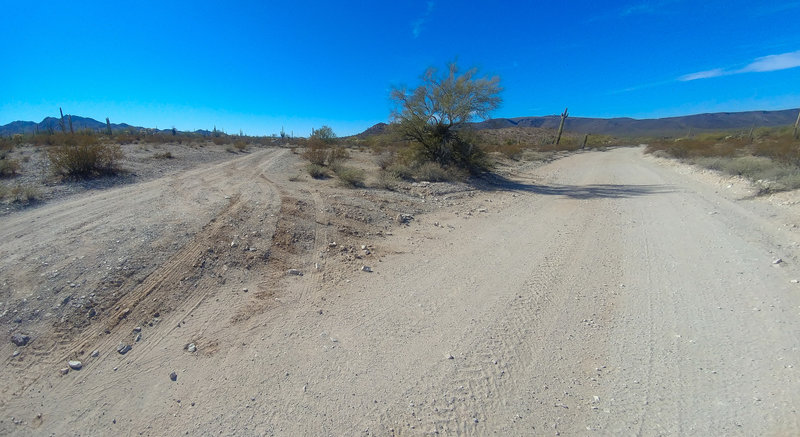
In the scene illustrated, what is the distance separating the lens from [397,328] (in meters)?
3.71

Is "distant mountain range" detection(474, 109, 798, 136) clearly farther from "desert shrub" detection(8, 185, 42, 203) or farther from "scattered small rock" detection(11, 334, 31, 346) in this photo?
"scattered small rock" detection(11, 334, 31, 346)

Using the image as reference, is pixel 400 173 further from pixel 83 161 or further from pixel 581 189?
pixel 83 161

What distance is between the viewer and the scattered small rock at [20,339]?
10.9 ft

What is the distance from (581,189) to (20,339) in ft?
46.8

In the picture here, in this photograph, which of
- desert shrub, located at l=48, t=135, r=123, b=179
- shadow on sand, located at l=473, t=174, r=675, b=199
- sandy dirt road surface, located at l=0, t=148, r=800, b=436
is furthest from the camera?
shadow on sand, located at l=473, t=174, r=675, b=199

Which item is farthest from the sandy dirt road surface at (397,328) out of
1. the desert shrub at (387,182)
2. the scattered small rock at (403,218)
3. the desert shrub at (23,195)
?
the desert shrub at (387,182)

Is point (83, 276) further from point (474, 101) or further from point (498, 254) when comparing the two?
point (474, 101)

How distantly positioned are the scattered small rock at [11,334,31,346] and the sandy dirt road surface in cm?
8

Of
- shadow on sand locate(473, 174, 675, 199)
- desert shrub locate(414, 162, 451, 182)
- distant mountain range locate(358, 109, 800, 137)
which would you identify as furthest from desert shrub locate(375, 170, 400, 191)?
distant mountain range locate(358, 109, 800, 137)

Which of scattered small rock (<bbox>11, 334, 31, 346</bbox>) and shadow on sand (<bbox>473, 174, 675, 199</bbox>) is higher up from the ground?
shadow on sand (<bbox>473, 174, 675, 199</bbox>)

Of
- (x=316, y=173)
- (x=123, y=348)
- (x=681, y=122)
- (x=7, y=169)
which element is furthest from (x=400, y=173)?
(x=681, y=122)

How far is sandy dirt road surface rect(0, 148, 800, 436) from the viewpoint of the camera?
2.63 meters

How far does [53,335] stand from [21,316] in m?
0.54

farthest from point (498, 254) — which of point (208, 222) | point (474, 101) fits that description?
point (474, 101)
